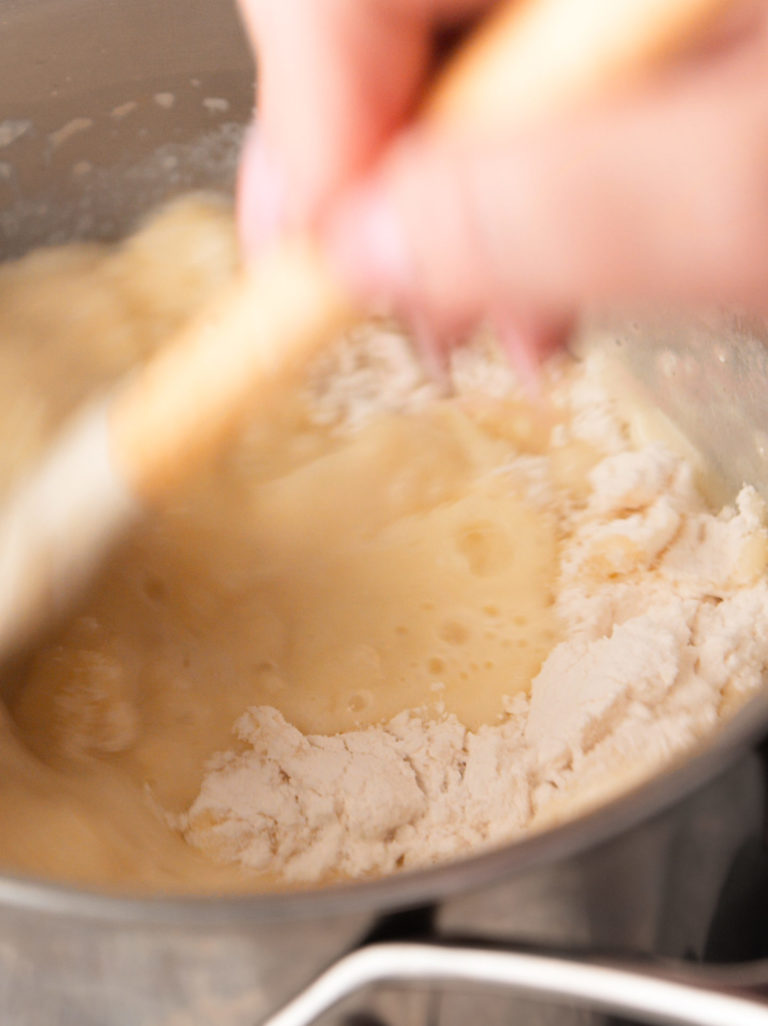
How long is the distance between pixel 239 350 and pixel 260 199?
0.19 metres

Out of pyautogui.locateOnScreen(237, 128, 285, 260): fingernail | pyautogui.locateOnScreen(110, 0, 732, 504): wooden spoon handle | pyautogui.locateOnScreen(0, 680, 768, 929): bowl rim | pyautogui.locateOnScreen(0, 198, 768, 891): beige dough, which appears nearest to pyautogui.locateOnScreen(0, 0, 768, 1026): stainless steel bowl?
pyautogui.locateOnScreen(0, 680, 768, 929): bowl rim

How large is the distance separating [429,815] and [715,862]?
234 millimetres

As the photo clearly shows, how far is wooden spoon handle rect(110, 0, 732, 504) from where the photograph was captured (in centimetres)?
50

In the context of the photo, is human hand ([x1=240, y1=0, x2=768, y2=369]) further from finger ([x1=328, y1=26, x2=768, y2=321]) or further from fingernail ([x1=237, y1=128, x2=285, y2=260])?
fingernail ([x1=237, y1=128, x2=285, y2=260])

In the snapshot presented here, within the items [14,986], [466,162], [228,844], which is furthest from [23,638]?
[466,162]

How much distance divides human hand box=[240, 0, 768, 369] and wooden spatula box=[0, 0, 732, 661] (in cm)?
3

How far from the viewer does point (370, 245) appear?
1.78 feet

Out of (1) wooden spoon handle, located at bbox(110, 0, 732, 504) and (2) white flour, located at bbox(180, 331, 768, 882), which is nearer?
(1) wooden spoon handle, located at bbox(110, 0, 732, 504)

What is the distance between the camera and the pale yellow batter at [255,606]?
0.65 m

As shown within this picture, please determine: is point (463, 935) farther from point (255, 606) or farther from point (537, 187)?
point (255, 606)

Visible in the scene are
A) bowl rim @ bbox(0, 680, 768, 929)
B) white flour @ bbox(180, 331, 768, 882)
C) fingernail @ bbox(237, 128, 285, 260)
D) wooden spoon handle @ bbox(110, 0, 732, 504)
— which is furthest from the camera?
fingernail @ bbox(237, 128, 285, 260)

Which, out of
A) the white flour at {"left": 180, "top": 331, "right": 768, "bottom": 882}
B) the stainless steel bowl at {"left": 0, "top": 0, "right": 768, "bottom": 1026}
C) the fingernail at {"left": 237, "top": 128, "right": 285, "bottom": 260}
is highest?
the fingernail at {"left": 237, "top": 128, "right": 285, "bottom": 260}

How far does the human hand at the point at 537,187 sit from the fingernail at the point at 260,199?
151 mm

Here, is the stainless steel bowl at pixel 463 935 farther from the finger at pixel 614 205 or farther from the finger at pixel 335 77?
the finger at pixel 335 77
